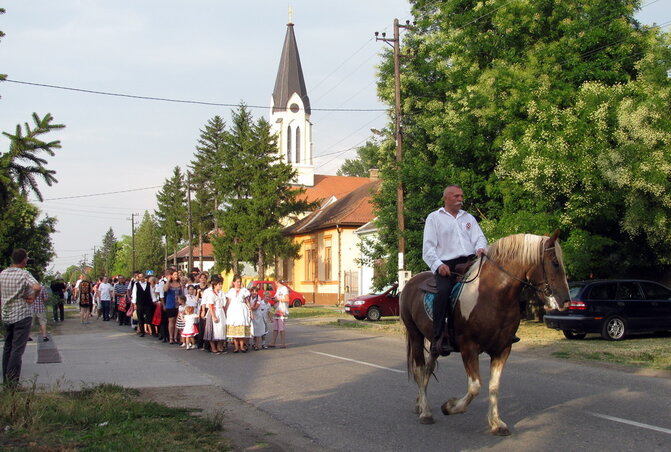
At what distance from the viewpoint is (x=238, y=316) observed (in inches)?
658

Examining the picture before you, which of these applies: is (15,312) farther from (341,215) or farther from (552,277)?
(341,215)

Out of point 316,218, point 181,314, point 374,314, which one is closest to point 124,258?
point 316,218

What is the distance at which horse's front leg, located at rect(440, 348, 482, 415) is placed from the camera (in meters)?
6.83

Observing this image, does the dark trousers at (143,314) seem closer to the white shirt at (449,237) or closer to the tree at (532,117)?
the tree at (532,117)

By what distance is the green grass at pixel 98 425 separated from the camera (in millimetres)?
6258

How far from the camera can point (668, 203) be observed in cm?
1884

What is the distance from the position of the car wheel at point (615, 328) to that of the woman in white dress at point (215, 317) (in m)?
9.82

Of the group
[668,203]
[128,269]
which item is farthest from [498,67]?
[128,269]

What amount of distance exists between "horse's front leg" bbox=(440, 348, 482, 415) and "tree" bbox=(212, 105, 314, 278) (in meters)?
45.1

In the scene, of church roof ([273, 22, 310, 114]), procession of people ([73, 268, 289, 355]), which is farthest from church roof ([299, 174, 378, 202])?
procession of people ([73, 268, 289, 355])

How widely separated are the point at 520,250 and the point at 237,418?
3872 mm

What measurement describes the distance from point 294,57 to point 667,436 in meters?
70.8

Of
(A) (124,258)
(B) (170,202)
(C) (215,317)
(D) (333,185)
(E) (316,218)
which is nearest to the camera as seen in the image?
(C) (215,317)

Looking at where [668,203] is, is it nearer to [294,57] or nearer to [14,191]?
[14,191]
